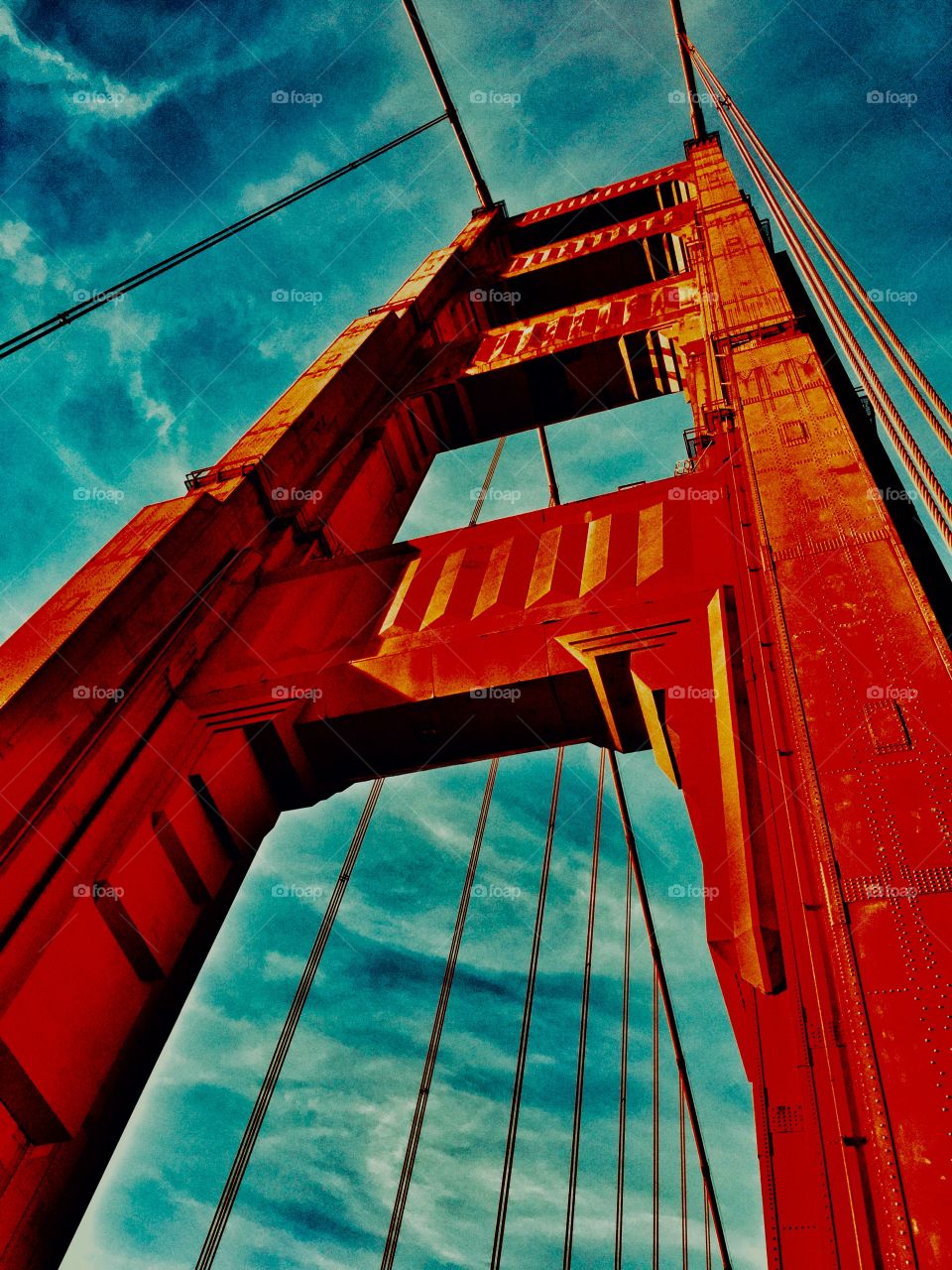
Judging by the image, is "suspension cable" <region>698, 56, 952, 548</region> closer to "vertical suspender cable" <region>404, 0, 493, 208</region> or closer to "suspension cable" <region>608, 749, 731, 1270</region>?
"suspension cable" <region>608, 749, 731, 1270</region>

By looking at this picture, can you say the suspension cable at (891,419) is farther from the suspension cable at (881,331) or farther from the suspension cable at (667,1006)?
the suspension cable at (667,1006)

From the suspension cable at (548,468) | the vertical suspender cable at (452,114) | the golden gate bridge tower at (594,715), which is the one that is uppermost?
the vertical suspender cable at (452,114)

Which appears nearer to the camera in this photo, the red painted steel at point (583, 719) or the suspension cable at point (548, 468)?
the red painted steel at point (583, 719)

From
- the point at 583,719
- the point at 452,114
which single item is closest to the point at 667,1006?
the point at 583,719

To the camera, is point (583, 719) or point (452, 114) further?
point (452, 114)

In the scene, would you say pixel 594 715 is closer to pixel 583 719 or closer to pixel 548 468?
pixel 583 719

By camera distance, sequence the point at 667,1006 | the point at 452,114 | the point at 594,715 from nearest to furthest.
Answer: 1. the point at 594,715
2. the point at 667,1006
3. the point at 452,114

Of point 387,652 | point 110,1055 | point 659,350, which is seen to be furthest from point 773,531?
point 659,350

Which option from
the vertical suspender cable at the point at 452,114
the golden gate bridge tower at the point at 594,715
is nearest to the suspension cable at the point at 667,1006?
the golden gate bridge tower at the point at 594,715
